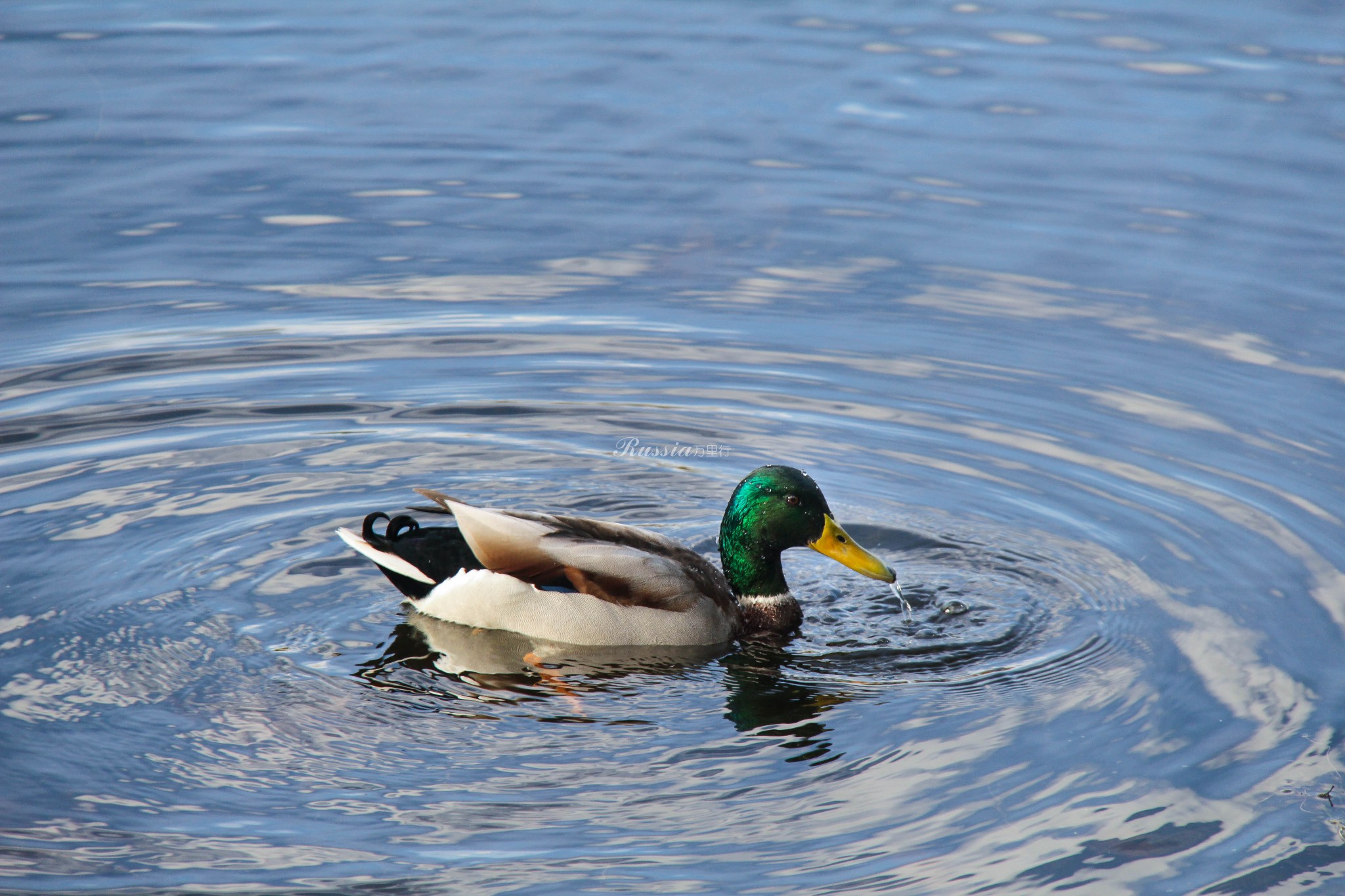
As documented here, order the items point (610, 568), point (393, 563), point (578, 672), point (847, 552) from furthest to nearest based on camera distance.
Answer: point (847, 552) → point (393, 563) → point (610, 568) → point (578, 672)

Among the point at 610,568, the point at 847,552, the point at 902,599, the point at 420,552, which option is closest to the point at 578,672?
the point at 610,568

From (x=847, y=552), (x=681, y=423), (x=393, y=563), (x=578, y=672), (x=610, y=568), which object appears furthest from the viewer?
(x=681, y=423)

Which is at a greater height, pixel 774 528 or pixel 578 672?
pixel 774 528

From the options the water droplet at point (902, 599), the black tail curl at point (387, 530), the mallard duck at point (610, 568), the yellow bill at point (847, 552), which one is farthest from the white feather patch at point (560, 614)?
the water droplet at point (902, 599)

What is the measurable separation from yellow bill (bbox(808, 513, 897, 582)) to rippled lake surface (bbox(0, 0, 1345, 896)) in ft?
0.82

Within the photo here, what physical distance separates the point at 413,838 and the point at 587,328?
518 cm

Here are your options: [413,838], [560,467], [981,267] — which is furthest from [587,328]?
[413,838]

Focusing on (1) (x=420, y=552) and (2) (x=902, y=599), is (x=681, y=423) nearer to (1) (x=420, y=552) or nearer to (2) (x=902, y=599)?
(2) (x=902, y=599)

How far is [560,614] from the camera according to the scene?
7219 mm

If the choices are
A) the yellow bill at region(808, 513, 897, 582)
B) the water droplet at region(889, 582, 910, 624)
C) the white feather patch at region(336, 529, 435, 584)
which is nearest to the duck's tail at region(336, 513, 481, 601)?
the white feather patch at region(336, 529, 435, 584)

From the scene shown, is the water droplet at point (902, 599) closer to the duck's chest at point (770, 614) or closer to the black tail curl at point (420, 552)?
the duck's chest at point (770, 614)

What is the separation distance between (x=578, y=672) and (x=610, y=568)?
50cm

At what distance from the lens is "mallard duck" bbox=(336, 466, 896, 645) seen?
23.6 feet

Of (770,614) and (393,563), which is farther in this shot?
(770,614)
